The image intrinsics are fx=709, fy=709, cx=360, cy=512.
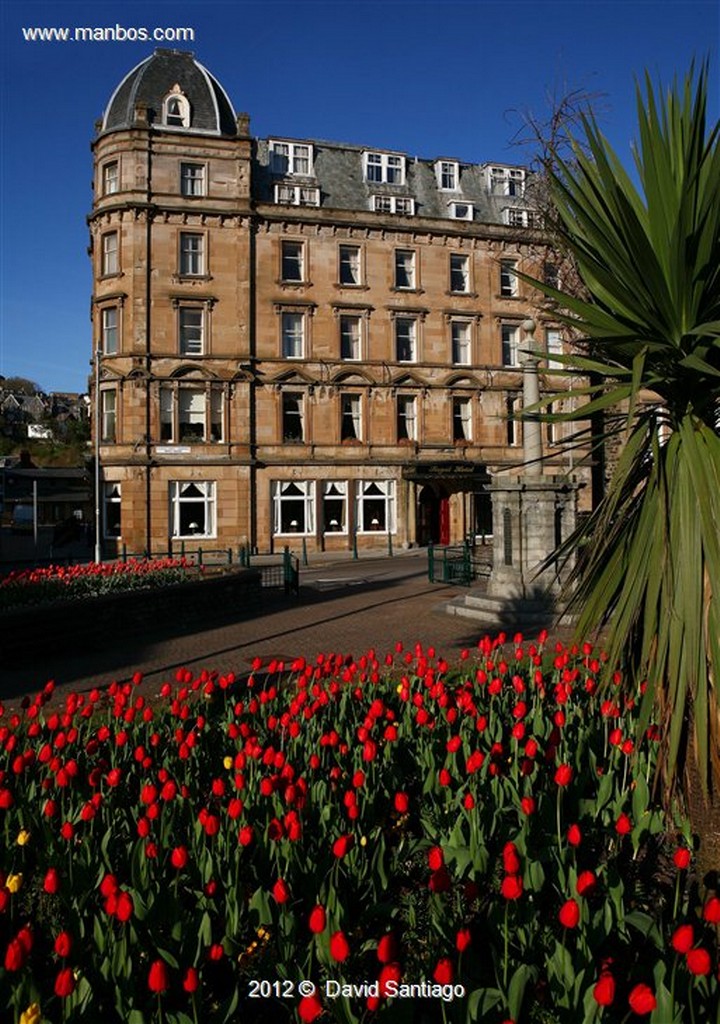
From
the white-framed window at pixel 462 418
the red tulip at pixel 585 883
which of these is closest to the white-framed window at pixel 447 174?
the white-framed window at pixel 462 418

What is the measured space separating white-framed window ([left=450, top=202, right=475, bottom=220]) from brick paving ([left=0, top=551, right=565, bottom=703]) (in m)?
24.9

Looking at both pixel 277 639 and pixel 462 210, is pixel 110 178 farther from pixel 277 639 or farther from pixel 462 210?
pixel 277 639

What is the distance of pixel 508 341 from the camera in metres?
37.0

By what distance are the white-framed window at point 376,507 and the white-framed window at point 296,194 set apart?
1386cm

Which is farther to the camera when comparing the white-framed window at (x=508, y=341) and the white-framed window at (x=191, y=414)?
the white-framed window at (x=508, y=341)

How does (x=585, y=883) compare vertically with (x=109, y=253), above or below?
below

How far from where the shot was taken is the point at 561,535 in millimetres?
14742

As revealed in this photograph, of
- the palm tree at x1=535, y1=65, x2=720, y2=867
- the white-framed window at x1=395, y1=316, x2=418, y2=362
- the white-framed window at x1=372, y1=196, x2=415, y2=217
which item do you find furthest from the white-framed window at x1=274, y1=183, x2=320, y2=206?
the palm tree at x1=535, y1=65, x2=720, y2=867

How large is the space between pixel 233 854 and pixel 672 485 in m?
2.96

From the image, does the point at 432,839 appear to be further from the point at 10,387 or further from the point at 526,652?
the point at 10,387

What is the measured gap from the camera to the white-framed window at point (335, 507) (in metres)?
33.5

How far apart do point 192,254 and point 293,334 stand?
566cm

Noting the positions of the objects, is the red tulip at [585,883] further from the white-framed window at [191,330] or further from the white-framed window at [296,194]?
A: the white-framed window at [296,194]

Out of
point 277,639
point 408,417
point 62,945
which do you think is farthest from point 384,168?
point 62,945
